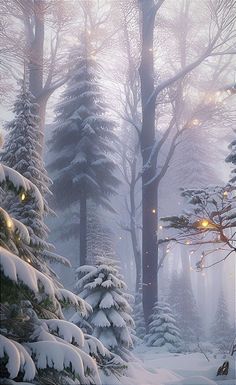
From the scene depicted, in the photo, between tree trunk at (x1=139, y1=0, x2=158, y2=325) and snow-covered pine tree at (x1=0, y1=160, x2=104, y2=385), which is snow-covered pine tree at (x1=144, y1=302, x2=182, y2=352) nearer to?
tree trunk at (x1=139, y1=0, x2=158, y2=325)

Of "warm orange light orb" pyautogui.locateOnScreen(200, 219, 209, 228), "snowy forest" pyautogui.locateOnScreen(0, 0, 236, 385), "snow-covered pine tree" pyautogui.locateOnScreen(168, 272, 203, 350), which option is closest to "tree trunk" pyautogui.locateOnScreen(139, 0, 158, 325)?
"snowy forest" pyautogui.locateOnScreen(0, 0, 236, 385)

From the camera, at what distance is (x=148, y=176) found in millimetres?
16828

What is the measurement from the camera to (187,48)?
20812 millimetres

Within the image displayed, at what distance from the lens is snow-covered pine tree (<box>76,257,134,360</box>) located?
29.2 ft

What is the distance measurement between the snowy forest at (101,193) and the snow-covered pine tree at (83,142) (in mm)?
72

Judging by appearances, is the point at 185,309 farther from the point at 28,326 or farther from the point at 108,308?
the point at 28,326

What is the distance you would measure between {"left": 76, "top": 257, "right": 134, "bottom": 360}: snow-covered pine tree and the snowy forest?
0.03m

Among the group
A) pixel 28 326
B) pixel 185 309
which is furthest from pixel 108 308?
pixel 185 309

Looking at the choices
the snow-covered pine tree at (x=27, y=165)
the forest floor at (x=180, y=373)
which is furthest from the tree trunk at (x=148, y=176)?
the snow-covered pine tree at (x=27, y=165)

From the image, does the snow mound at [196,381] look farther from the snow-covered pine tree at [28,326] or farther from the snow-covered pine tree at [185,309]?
the snow-covered pine tree at [185,309]

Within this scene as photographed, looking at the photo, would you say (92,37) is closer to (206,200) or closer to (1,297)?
(206,200)

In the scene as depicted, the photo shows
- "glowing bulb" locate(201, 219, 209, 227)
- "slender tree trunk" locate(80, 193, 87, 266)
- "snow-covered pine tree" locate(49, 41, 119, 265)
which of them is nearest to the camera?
"glowing bulb" locate(201, 219, 209, 227)

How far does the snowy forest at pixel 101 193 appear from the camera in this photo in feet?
14.6

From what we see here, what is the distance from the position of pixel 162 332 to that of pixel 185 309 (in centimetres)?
1341
